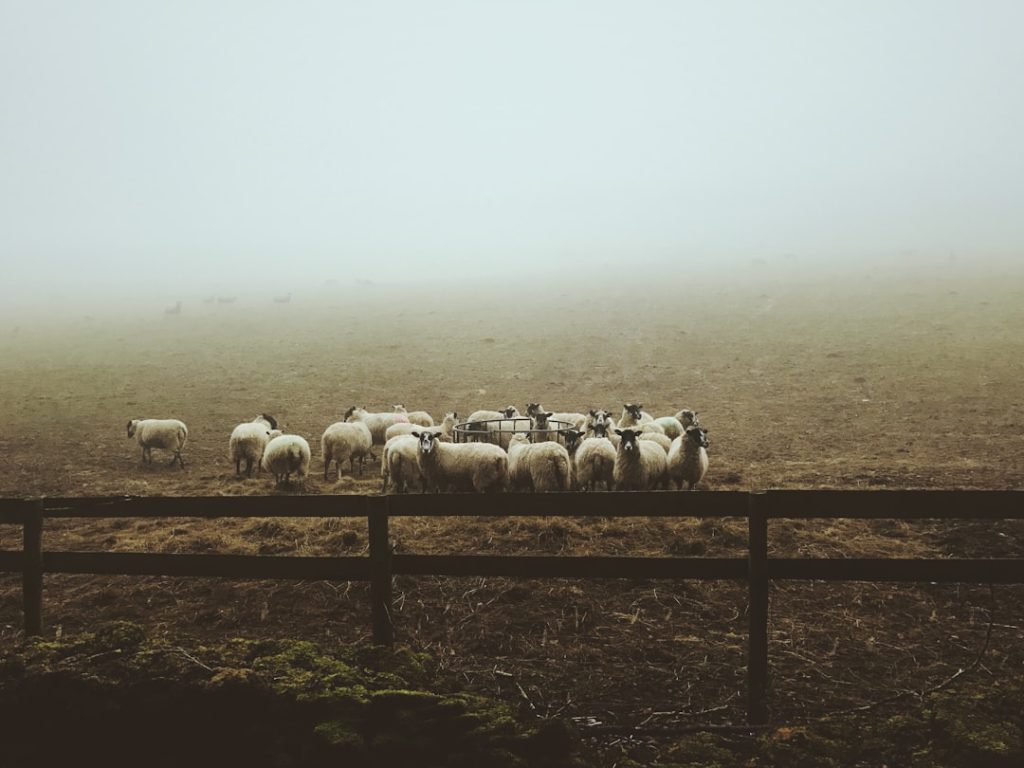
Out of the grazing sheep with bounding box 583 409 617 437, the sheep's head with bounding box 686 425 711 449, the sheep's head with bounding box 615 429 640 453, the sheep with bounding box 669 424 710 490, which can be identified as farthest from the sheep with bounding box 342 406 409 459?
the sheep's head with bounding box 686 425 711 449

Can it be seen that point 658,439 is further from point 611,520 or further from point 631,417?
point 611,520

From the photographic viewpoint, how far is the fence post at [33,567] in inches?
204

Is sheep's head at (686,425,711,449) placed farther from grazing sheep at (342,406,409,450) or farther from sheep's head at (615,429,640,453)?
grazing sheep at (342,406,409,450)

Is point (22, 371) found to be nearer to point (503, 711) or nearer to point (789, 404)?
point (789, 404)

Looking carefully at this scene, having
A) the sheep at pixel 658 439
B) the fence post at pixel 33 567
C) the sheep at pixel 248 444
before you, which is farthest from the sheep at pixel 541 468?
the fence post at pixel 33 567

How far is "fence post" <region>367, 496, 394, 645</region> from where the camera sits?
481 cm

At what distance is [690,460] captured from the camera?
41.9 feet

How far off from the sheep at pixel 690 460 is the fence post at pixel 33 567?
33.2 feet

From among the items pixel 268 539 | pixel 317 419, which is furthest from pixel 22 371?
pixel 268 539

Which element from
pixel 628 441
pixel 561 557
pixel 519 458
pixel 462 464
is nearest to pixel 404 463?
pixel 462 464

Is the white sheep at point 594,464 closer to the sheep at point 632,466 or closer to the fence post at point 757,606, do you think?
the sheep at point 632,466

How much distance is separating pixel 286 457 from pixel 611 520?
23.3 ft

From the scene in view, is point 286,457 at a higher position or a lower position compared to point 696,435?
lower

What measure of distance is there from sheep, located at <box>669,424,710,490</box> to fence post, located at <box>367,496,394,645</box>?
8.81 m
